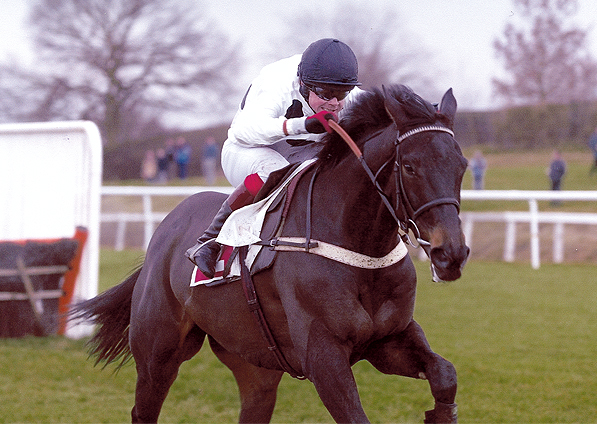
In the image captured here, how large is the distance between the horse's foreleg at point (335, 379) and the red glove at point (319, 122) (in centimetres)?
79

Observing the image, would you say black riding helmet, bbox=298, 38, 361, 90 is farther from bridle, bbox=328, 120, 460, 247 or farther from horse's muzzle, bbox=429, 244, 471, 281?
horse's muzzle, bbox=429, 244, 471, 281

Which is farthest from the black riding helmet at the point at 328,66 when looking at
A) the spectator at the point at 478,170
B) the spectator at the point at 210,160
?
the spectator at the point at 210,160

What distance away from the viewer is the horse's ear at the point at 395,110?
262 centimetres

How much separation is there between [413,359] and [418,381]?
112 inches

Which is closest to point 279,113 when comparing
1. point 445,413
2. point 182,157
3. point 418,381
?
point 445,413

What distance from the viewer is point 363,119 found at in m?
A: 2.86

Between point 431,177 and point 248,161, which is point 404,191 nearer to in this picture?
point 431,177

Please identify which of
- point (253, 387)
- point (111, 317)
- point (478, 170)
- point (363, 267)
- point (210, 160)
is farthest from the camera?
point (210, 160)

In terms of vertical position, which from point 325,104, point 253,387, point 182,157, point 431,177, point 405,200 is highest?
point 325,104

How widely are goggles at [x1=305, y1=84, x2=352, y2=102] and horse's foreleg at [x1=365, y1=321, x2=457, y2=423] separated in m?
1.00

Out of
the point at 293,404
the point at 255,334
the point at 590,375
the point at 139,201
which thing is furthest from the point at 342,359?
the point at 139,201

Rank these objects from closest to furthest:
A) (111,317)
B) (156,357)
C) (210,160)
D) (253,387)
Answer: (156,357)
(253,387)
(111,317)
(210,160)

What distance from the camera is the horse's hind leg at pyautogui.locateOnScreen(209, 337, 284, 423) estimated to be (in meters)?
3.97

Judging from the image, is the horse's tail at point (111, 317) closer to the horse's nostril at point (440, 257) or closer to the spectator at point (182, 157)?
the horse's nostril at point (440, 257)
